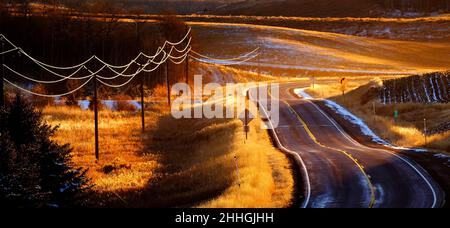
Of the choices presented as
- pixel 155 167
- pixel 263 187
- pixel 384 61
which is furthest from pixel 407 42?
pixel 263 187

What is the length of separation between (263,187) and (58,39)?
6268 centimetres

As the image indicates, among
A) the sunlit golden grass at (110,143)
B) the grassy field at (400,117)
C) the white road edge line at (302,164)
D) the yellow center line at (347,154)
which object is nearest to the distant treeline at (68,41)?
the sunlit golden grass at (110,143)

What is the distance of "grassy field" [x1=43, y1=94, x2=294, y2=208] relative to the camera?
27516mm

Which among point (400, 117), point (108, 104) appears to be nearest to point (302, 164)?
point (400, 117)

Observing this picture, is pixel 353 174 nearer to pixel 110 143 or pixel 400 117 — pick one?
pixel 110 143

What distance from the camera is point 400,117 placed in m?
51.0

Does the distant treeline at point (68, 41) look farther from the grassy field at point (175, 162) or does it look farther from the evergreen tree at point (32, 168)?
the evergreen tree at point (32, 168)

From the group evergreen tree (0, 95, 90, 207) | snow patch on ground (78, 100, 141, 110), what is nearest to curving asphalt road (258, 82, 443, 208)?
evergreen tree (0, 95, 90, 207)

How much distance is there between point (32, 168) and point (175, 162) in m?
16.3

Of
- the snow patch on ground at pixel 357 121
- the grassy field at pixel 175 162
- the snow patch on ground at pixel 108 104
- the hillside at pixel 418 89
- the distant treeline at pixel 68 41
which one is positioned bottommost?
the grassy field at pixel 175 162

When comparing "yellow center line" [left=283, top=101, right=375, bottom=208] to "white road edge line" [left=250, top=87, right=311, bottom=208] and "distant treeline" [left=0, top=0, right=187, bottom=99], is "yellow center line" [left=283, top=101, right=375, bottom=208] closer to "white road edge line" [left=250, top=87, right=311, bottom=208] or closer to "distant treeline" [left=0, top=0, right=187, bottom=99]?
"white road edge line" [left=250, top=87, right=311, bottom=208]

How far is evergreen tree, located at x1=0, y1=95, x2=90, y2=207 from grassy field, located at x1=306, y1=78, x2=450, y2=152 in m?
19.3

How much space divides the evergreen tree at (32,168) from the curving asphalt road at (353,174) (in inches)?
374

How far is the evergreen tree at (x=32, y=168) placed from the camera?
74.8 ft
